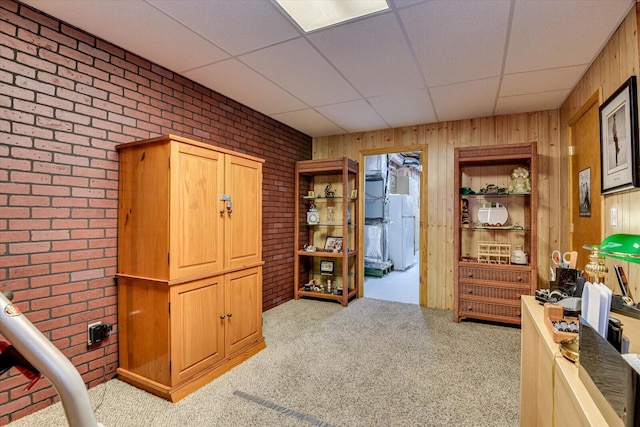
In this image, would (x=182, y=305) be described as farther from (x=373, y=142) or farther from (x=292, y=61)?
(x=373, y=142)

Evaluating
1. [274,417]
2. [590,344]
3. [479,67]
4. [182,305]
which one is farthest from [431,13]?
[274,417]

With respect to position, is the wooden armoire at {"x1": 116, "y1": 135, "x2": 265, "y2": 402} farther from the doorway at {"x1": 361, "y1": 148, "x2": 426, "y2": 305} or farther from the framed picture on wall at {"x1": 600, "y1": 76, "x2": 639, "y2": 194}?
the doorway at {"x1": 361, "y1": 148, "x2": 426, "y2": 305}

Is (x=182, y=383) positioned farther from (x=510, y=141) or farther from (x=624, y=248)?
(x=510, y=141)

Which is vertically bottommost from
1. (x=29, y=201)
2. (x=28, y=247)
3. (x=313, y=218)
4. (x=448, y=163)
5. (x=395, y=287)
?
(x=395, y=287)

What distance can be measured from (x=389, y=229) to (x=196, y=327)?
5.50 metres

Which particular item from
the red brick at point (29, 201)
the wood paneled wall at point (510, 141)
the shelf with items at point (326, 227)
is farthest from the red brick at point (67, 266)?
the wood paneled wall at point (510, 141)

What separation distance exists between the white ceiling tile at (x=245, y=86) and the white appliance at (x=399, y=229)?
4.18 m

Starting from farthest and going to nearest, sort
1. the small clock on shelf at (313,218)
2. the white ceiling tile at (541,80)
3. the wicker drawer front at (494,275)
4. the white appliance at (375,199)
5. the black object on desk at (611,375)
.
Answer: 1. the white appliance at (375,199)
2. the small clock on shelf at (313,218)
3. the wicker drawer front at (494,275)
4. the white ceiling tile at (541,80)
5. the black object on desk at (611,375)

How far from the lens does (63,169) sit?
200 cm

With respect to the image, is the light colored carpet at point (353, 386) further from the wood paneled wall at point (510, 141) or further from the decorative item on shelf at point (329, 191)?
the decorative item on shelf at point (329, 191)

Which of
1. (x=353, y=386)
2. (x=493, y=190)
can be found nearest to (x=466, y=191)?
(x=493, y=190)

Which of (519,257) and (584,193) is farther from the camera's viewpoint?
(519,257)

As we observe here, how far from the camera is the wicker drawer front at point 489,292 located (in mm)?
3336

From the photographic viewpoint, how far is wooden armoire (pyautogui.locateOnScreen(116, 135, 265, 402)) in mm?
2045
